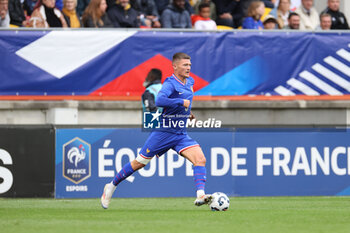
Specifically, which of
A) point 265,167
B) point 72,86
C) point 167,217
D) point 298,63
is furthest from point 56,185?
point 298,63

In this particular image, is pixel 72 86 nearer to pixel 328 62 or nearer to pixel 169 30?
pixel 169 30

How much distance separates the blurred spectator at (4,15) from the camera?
15.6 m

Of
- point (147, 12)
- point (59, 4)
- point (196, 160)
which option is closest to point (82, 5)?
point (59, 4)

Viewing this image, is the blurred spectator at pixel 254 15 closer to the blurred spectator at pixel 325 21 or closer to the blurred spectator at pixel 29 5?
the blurred spectator at pixel 325 21

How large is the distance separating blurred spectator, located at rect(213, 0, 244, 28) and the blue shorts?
7630 millimetres

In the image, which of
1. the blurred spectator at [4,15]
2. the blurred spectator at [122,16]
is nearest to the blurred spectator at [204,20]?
the blurred spectator at [122,16]

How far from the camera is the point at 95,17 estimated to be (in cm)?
1630

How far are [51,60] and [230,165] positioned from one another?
15.1 feet

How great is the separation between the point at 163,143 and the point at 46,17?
6839 mm

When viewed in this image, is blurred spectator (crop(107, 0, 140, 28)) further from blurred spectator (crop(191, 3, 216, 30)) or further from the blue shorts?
the blue shorts

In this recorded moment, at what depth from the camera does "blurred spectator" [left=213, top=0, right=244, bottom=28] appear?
17562 millimetres

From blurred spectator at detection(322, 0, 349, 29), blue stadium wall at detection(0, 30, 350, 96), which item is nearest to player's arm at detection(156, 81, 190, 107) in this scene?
blue stadium wall at detection(0, 30, 350, 96)

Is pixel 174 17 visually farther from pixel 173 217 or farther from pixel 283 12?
pixel 173 217

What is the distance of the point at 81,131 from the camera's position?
14016mm
